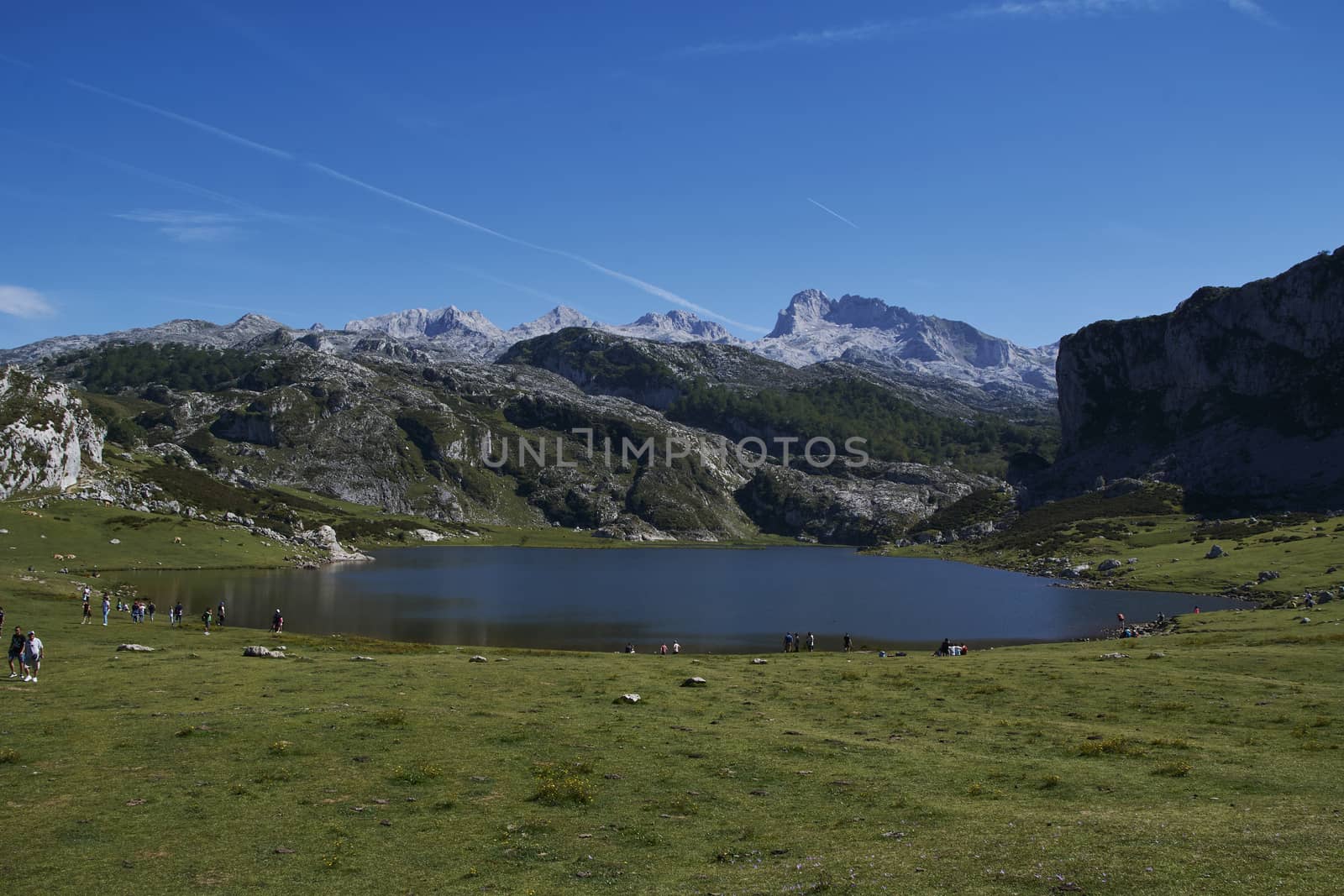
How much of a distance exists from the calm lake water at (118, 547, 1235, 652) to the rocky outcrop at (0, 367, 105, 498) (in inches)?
1982

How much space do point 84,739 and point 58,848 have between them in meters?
11.1

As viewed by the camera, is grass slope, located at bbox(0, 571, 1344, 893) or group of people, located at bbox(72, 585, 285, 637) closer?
grass slope, located at bbox(0, 571, 1344, 893)

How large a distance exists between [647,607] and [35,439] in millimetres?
133628

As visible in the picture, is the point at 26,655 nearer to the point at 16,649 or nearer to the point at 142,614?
the point at 16,649

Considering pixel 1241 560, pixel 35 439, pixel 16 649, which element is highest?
pixel 35 439

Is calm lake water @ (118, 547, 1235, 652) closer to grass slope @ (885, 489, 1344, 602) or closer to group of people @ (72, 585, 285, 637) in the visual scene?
→ grass slope @ (885, 489, 1344, 602)

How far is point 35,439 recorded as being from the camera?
17550cm

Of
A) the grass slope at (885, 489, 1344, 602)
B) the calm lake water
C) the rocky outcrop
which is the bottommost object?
the calm lake water

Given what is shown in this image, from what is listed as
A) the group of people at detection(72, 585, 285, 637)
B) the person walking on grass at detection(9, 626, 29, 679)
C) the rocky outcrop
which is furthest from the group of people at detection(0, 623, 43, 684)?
the rocky outcrop

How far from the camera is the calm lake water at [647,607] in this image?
10069 cm

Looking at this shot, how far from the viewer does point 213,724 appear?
31969 mm

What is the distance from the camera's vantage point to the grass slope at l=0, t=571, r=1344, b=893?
738 inches

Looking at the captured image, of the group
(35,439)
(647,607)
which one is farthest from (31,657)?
(35,439)

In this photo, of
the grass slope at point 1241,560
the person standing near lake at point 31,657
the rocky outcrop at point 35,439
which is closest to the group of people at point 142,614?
the person standing near lake at point 31,657
